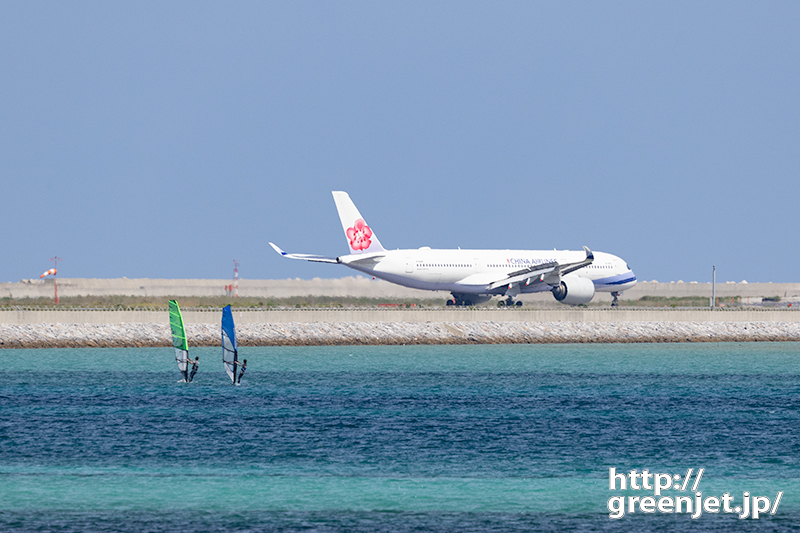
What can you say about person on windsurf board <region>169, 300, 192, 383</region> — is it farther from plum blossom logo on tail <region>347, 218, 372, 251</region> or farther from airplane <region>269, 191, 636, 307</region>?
plum blossom logo on tail <region>347, 218, 372, 251</region>

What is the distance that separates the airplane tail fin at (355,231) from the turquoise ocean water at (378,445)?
29414mm

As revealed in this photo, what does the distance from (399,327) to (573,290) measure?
18448mm

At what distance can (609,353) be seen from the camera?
75.6 metres

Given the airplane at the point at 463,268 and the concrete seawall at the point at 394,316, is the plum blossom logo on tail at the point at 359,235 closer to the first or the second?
the airplane at the point at 463,268

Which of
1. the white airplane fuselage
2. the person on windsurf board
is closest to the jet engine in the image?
the white airplane fuselage

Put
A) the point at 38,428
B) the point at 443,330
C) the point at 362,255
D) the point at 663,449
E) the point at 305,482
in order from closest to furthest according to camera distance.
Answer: the point at 305,482 < the point at 663,449 < the point at 38,428 < the point at 443,330 < the point at 362,255

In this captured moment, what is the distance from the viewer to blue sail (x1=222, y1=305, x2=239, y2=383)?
2088 inches

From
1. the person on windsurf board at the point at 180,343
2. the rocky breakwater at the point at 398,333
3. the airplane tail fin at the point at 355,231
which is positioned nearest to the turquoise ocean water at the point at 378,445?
the person on windsurf board at the point at 180,343

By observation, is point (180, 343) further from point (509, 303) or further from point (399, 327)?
point (509, 303)

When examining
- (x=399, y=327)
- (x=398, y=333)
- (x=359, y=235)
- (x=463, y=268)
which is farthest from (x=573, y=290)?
(x=359, y=235)

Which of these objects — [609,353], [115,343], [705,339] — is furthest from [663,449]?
[705,339]

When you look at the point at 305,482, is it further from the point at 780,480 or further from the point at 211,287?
the point at 211,287

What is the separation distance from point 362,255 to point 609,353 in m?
22.2

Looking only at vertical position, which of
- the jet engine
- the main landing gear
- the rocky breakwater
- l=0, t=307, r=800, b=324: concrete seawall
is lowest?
the rocky breakwater
